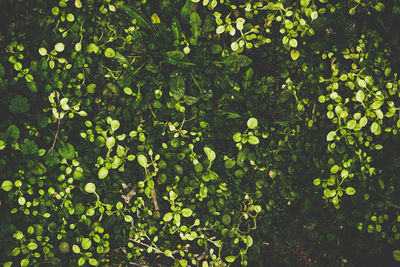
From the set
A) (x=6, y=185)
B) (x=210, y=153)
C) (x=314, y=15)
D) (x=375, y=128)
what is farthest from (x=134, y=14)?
(x=375, y=128)

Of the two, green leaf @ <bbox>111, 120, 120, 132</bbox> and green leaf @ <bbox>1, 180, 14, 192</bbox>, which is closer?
green leaf @ <bbox>1, 180, 14, 192</bbox>

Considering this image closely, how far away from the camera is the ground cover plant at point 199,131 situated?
5.74 feet

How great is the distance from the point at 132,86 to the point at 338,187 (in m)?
1.39

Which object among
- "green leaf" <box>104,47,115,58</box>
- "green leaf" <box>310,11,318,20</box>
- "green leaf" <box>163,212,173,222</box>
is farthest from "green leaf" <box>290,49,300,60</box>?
"green leaf" <box>163,212,173,222</box>

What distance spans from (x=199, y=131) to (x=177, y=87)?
30 cm

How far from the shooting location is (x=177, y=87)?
→ 180 cm

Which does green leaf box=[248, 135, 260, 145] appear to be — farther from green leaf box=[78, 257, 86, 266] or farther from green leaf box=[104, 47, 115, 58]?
green leaf box=[78, 257, 86, 266]

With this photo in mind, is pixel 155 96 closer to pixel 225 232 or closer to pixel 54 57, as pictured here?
pixel 54 57

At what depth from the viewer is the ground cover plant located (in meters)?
1.75

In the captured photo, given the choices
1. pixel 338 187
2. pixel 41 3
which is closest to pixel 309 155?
pixel 338 187

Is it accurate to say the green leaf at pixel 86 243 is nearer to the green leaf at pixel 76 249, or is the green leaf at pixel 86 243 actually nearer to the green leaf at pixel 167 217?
the green leaf at pixel 76 249

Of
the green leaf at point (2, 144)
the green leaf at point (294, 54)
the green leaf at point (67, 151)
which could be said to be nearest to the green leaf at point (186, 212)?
the green leaf at point (67, 151)

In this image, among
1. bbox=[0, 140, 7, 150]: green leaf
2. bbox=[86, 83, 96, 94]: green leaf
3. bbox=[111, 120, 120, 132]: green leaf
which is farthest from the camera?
bbox=[86, 83, 96, 94]: green leaf

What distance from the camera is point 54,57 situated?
1.78m
